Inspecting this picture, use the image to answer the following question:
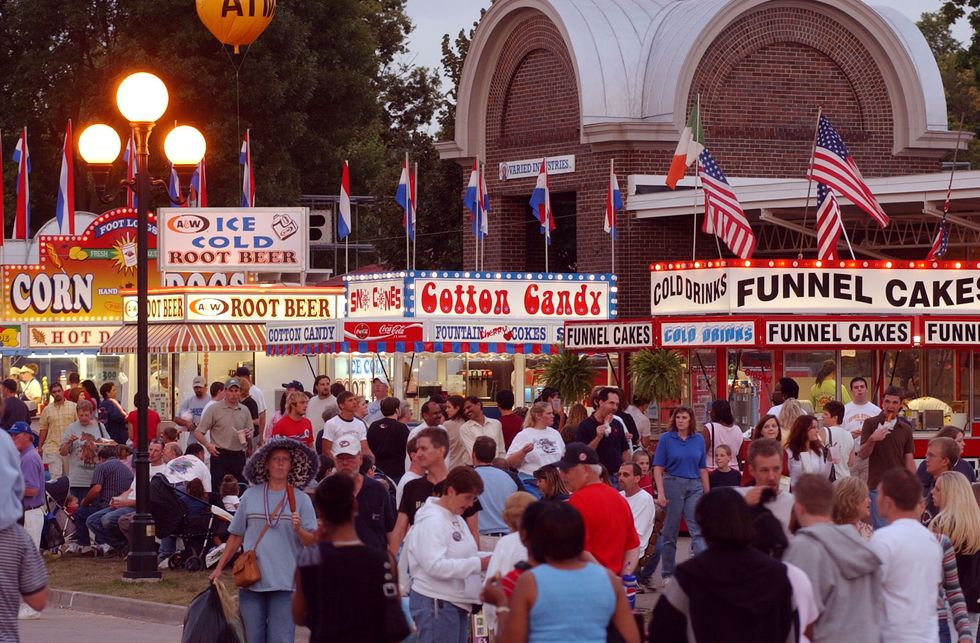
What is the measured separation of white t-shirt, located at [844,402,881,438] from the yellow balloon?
13.8 metres

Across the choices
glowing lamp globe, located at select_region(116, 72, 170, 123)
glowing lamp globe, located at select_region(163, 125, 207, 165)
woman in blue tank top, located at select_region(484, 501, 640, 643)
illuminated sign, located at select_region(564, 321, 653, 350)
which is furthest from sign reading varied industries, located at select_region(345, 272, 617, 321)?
woman in blue tank top, located at select_region(484, 501, 640, 643)

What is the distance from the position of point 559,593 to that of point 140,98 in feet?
40.6

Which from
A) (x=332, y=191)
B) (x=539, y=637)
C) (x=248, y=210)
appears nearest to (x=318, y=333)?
(x=248, y=210)

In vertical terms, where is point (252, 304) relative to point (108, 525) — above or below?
above

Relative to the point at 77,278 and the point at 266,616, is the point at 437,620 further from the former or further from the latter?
the point at 77,278

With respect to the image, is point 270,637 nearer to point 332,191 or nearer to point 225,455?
point 225,455

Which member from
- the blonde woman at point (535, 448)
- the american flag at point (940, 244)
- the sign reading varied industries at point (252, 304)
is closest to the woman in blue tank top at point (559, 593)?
the blonde woman at point (535, 448)

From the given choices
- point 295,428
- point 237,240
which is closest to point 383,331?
point 237,240

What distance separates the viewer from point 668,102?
36719 millimetres

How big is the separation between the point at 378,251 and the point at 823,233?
4433 centimetres

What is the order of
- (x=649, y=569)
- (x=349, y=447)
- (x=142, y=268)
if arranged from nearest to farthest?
(x=349, y=447) < (x=649, y=569) < (x=142, y=268)

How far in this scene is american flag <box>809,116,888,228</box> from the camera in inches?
997

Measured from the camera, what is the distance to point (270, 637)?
1107 centimetres

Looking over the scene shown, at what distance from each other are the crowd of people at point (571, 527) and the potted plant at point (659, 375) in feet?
11.4
